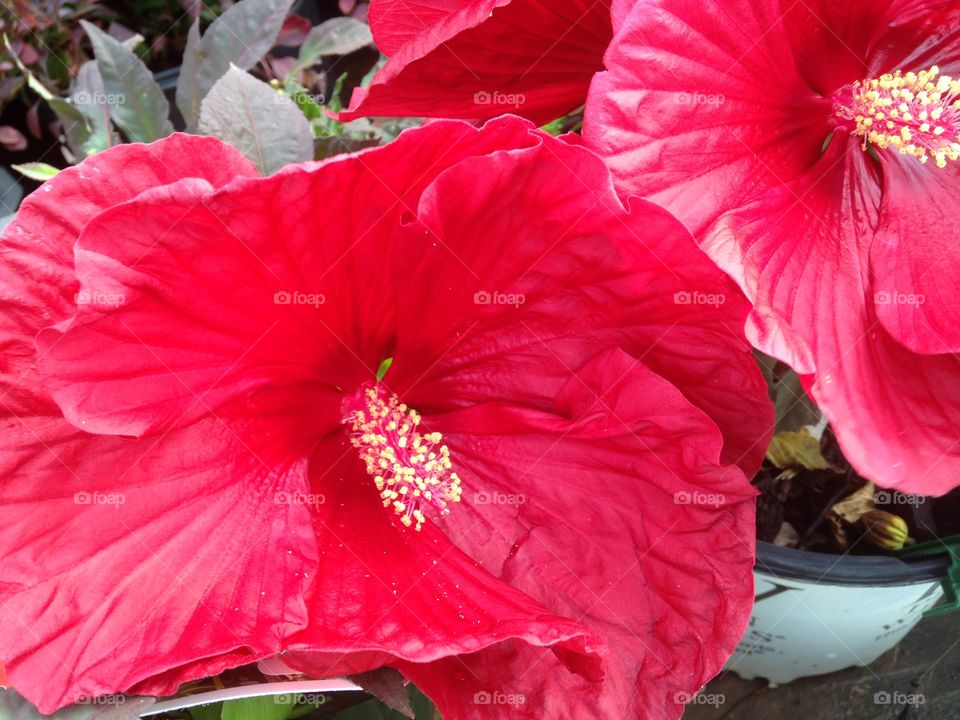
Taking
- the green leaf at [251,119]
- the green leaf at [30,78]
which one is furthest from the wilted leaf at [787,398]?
the green leaf at [30,78]

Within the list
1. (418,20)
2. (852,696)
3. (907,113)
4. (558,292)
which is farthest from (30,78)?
(852,696)

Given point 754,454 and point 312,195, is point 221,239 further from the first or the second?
point 754,454

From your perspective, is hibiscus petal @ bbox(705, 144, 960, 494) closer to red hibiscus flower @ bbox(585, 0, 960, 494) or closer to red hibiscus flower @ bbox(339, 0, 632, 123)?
red hibiscus flower @ bbox(585, 0, 960, 494)

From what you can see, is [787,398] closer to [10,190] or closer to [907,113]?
[907,113]

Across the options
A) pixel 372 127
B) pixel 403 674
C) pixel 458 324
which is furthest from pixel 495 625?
pixel 372 127

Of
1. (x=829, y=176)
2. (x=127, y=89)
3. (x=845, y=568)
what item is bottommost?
A: (x=845, y=568)

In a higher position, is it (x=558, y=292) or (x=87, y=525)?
(x=558, y=292)
